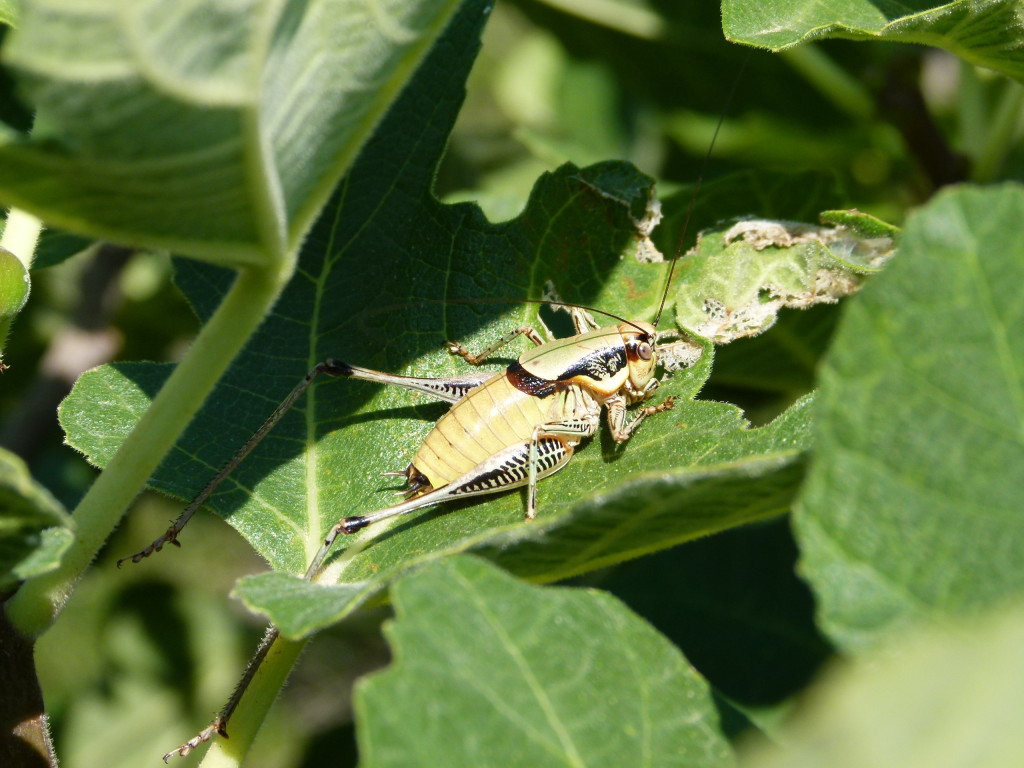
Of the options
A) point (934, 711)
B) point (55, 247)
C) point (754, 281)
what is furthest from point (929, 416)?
point (55, 247)

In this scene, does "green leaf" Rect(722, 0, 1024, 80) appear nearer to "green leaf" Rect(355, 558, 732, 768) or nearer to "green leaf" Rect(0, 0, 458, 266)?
"green leaf" Rect(0, 0, 458, 266)

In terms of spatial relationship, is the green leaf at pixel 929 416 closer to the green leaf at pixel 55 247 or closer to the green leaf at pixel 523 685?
the green leaf at pixel 523 685

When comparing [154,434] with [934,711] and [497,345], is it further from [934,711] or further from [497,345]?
[934,711]

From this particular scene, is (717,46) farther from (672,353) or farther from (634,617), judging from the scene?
(634,617)

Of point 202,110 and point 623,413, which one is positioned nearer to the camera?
point 202,110

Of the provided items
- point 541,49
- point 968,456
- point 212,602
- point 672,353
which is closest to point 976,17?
point 672,353

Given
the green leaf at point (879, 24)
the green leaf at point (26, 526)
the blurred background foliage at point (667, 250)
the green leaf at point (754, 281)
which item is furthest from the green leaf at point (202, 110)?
the blurred background foliage at point (667, 250)
